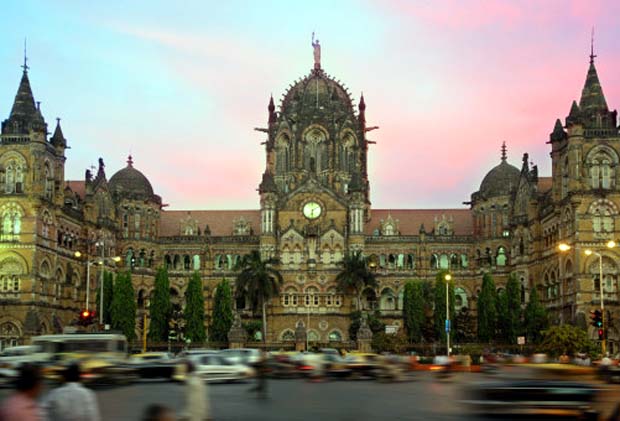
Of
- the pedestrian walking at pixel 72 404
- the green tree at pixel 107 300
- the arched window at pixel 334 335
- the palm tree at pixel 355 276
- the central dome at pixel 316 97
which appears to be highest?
the central dome at pixel 316 97

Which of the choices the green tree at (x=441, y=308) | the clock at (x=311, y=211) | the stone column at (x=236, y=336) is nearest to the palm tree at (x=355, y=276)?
the clock at (x=311, y=211)

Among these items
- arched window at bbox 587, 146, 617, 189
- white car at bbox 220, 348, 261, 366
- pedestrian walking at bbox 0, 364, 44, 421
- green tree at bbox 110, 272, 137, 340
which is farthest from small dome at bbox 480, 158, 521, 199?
pedestrian walking at bbox 0, 364, 44, 421

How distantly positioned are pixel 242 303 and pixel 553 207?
38397 millimetres

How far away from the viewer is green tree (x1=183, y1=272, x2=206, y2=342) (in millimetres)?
103250

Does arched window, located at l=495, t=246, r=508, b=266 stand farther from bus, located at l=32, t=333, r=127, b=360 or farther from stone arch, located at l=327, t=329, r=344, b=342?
bus, located at l=32, t=333, r=127, b=360

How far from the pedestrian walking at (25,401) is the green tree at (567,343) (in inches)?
2658

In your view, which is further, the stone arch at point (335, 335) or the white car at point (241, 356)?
the stone arch at point (335, 335)

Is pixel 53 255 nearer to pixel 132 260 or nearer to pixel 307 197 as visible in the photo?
pixel 132 260

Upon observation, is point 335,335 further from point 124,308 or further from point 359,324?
point 124,308

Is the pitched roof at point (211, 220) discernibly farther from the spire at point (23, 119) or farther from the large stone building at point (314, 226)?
the spire at point (23, 119)

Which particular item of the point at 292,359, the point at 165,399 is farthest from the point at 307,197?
the point at 165,399

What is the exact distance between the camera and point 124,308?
100 meters

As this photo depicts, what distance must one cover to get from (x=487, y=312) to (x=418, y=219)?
2795 cm

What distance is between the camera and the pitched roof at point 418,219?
4899 inches
